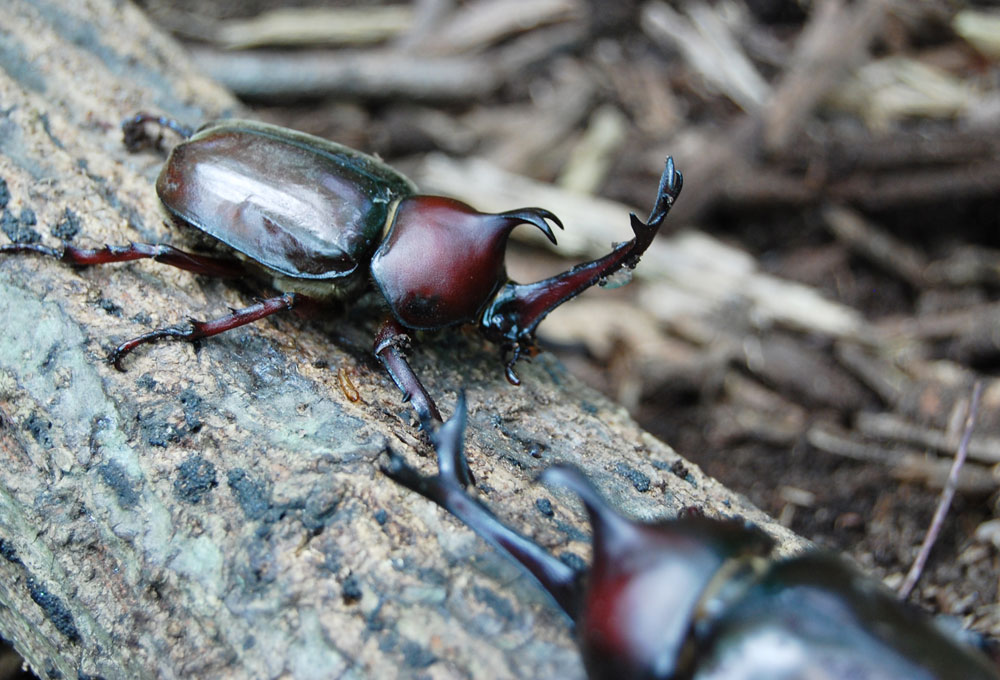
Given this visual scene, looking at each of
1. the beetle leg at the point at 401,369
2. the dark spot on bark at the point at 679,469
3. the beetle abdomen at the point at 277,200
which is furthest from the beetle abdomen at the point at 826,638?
the beetle abdomen at the point at 277,200

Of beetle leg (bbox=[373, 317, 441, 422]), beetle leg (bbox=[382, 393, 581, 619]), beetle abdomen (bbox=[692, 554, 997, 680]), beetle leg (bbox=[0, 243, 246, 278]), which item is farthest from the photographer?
beetle leg (bbox=[0, 243, 246, 278])

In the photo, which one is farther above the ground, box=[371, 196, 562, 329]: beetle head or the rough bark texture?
box=[371, 196, 562, 329]: beetle head

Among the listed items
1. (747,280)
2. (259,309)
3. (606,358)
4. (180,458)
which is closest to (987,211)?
(747,280)

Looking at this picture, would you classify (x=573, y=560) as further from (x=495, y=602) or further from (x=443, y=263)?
(x=443, y=263)

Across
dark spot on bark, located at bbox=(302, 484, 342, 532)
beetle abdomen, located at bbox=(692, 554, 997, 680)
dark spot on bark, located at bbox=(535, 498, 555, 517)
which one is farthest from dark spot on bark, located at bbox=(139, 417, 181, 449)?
beetle abdomen, located at bbox=(692, 554, 997, 680)

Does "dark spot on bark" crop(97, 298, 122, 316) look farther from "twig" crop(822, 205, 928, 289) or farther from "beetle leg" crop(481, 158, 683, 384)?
"twig" crop(822, 205, 928, 289)

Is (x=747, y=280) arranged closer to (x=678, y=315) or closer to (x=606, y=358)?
(x=678, y=315)

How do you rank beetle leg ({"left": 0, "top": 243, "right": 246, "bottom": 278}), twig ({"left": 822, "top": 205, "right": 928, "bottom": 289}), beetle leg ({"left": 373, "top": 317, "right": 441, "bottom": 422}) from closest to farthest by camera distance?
beetle leg ({"left": 373, "top": 317, "right": 441, "bottom": 422}), beetle leg ({"left": 0, "top": 243, "right": 246, "bottom": 278}), twig ({"left": 822, "top": 205, "right": 928, "bottom": 289})
